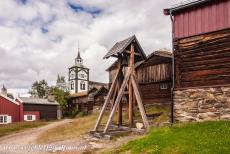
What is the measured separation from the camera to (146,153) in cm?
1430

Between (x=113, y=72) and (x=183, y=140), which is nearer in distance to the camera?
(x=183, y=140)

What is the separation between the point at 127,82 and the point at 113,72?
24343 mm

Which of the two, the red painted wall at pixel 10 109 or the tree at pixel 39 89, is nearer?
the red painted wall at pixel 10 109

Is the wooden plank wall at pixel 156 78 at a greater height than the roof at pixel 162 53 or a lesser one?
lesser

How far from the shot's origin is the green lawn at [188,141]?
44.3 feet

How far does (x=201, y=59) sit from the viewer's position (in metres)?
19.6

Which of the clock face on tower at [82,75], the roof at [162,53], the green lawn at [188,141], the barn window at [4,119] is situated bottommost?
the barn window at [4,119]

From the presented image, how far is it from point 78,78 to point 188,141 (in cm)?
9734

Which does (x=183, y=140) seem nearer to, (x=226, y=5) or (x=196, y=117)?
(x=196, y=117)

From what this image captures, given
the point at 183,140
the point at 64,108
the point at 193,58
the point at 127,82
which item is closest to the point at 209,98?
the point at 193,58

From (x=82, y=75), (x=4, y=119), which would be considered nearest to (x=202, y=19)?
(x=4, y=119)

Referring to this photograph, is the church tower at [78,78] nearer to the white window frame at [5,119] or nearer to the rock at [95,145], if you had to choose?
the white window frame at [5,119]

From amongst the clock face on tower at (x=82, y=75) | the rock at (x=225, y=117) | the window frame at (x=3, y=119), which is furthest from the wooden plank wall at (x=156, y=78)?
the clock face on tower at (x=82, y=75)

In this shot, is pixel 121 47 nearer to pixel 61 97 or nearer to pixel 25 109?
pixel 25 109
